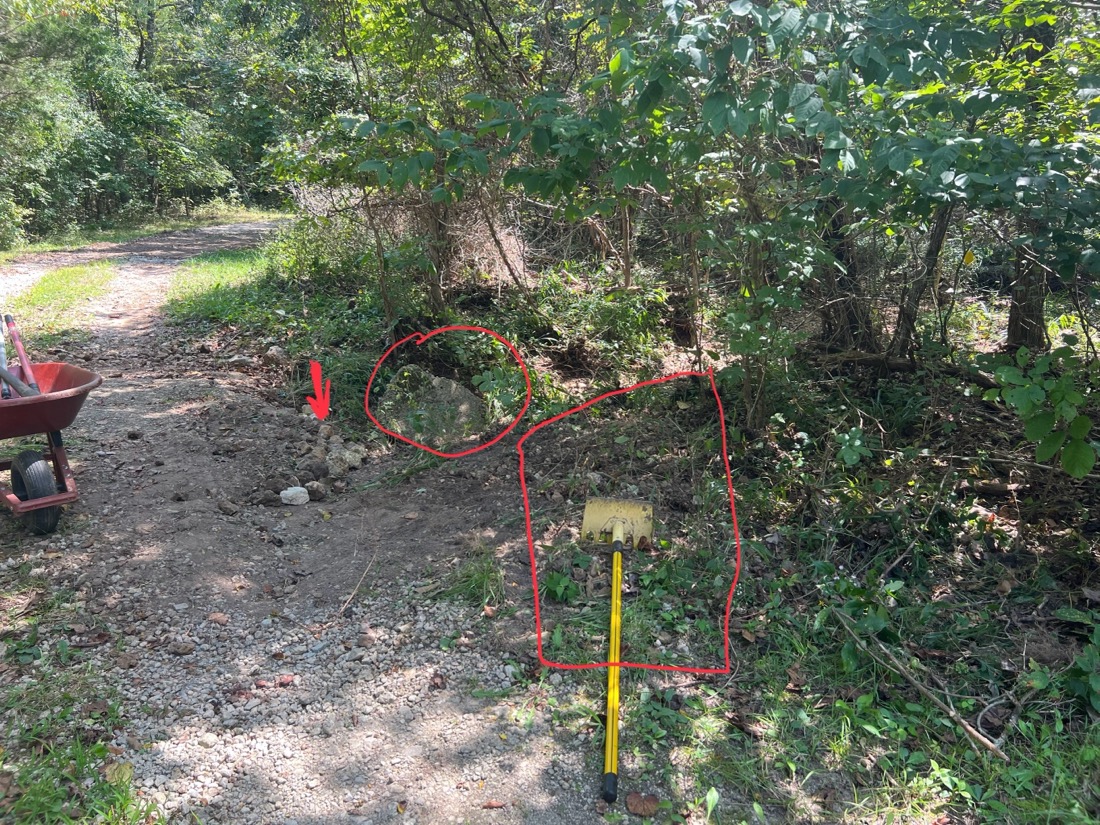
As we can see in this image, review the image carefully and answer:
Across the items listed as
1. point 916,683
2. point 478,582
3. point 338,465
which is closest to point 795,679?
point 916,683

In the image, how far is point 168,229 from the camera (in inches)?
761

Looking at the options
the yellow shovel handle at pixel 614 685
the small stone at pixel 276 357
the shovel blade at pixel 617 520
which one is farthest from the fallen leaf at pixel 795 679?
the small stone at pixel 276 357

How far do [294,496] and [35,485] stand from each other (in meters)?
1.44

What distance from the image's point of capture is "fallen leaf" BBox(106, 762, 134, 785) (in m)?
2.78

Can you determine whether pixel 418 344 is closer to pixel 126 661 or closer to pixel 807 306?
pixel 807 306

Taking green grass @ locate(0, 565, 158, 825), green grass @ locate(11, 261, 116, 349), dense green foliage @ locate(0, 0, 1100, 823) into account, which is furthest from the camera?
green grass @ locate(11, 261, 116, 349)

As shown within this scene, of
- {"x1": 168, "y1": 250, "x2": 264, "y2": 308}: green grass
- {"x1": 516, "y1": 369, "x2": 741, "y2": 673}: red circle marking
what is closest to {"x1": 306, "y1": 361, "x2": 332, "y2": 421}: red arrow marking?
{"x1": 516, "y1": 369, "x2": 741, "y2": 673}: red circle marking

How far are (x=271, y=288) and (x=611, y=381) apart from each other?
17.5 feet

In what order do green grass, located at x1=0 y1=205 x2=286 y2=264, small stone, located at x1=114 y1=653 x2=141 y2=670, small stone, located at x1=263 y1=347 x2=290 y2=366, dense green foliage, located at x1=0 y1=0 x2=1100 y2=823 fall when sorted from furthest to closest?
1. green grass, located at x1=0 y1=205 x2=286 y2=264
2. small stone, located at x1=263 y1=347 x2=290 y2=366
3. small stone, located at x1=114 y1=653 x2=141 y2=670
4. dense green foliage, located at x1=0 y1=0 x2=1100 y2=823

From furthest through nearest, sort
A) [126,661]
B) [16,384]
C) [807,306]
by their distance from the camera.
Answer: [807,306], [16,384], [126,661]

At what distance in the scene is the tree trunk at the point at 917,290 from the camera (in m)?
5.03

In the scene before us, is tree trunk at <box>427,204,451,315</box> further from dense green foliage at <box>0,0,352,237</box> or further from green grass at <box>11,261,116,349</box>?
green grass at <box>11,261,116,349</box>

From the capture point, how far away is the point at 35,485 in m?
4.11

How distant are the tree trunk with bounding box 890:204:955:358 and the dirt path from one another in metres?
2.94
